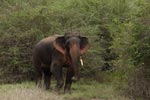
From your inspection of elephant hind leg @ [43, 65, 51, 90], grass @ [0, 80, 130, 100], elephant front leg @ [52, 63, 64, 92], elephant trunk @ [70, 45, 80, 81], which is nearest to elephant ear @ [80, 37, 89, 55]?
elephant trunk @ [70, 45, 80, 81]

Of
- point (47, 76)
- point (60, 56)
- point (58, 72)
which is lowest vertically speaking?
point (47, 76)

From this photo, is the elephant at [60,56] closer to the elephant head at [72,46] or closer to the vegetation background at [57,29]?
the elephant head at [72,46]

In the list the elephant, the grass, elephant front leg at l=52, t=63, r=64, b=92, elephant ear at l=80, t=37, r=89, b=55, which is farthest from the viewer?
elephant front leg at l=52, t=63, r=64, b=92

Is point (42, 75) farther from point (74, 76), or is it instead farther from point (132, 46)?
point (132, 46)

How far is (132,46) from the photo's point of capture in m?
13.3

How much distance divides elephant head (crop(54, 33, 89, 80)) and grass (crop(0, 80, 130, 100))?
2.51 ft

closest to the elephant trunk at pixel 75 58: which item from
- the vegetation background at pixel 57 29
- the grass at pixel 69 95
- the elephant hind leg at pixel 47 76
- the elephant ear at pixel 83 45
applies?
the elephant ear at pixel 83 45

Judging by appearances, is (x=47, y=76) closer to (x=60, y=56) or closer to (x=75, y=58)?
(x=60, y=56)

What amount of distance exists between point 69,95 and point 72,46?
146cm

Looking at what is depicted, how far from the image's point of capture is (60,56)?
14.0 meters

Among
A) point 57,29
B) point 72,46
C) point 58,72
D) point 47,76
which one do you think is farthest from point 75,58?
point 57,29

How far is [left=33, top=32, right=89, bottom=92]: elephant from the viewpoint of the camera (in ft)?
43.7

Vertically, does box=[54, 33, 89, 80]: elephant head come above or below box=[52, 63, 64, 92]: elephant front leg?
above

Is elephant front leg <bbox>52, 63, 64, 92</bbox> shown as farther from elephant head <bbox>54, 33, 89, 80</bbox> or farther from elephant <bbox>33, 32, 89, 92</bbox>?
elephant head <bbox>54, 33, 89, 80</bbox>
